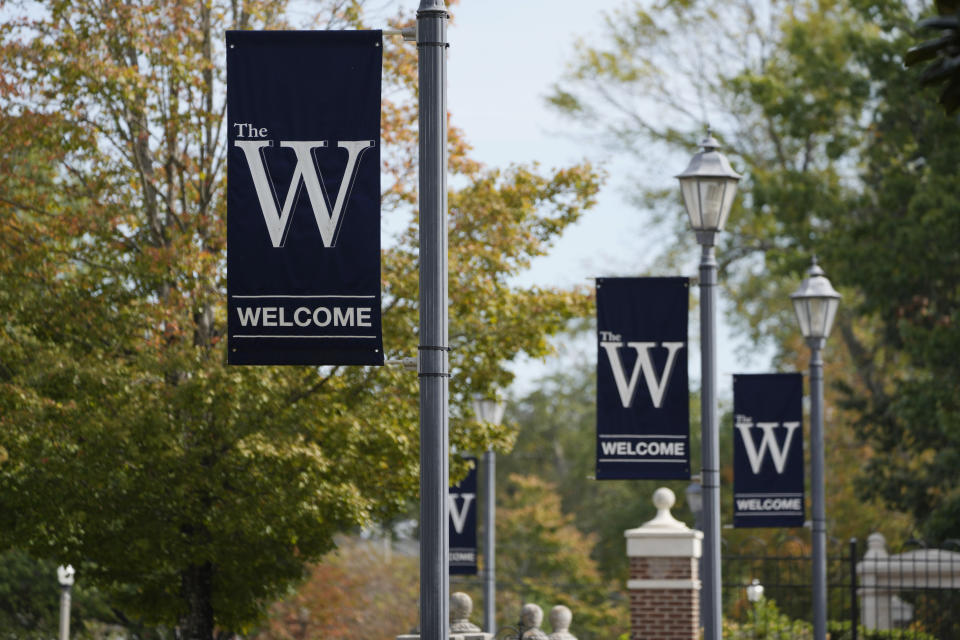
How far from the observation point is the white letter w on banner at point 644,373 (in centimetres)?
1302

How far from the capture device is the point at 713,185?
12719mm

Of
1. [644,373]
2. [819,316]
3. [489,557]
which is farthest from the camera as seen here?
[489,557]

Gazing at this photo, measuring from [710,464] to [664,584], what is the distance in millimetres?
5253

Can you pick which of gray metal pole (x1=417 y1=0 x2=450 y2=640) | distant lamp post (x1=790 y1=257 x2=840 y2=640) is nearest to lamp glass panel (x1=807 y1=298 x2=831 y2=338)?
distant lamp post (x1=790 y1=257 x2=840 y2=640)

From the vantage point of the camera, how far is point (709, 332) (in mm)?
12445

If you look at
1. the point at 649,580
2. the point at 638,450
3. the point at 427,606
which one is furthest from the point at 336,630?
the point at 427,606

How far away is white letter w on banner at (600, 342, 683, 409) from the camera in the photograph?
42.7ft

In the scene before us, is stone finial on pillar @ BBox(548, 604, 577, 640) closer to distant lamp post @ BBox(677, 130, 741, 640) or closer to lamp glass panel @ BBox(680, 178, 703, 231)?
distant lamp post @ BBox(677, 130, 741, 640)

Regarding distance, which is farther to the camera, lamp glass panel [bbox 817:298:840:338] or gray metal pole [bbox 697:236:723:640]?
lamp glass panel [bbox 817:298:840:338]

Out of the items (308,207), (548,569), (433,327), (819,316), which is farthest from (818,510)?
(548,569)

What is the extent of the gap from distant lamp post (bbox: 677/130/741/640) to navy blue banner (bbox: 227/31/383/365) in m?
5.41

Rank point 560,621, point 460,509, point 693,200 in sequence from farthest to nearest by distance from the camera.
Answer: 1. point 460,509
2. point 560,621
3. point 693,200

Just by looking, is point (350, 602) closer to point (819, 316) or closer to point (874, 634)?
point (874, 634)

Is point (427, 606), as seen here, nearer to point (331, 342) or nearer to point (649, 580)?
point (331, 342)
